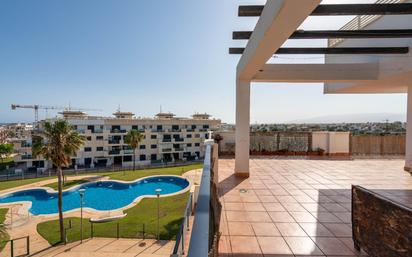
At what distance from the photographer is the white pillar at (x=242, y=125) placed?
17.9 feet

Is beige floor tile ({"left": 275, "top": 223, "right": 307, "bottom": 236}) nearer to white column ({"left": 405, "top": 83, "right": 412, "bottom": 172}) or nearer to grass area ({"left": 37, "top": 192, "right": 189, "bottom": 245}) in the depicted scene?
white column ({"left": 405, "top": 83, "right": 412, "bottom": 172})

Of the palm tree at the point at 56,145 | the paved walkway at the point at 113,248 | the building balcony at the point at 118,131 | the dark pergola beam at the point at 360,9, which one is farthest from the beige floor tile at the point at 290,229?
the building balcony at the point at 118,131

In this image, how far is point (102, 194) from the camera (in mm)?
16250

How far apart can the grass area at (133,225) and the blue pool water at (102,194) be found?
2.45m

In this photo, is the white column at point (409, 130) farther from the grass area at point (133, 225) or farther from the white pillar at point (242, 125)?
the grass area at point (133, 225)

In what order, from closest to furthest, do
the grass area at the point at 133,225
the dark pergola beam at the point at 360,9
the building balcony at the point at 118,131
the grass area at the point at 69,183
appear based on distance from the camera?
the dark pergola beam at the point at 360,9, the grass area at the point at 133,225, the grass area at the point at 69,183, the building balcony at the point at 118,131

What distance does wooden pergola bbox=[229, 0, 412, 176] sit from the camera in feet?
8.31

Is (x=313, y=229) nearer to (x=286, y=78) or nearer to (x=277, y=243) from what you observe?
(x=277, y=243)

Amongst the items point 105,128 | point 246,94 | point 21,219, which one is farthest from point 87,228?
point 105,128

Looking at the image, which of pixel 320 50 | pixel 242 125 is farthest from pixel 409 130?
pixel 242 125

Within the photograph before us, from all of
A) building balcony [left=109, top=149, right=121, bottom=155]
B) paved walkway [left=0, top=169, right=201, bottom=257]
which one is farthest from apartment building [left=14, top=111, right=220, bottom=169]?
paved walkway [left=0, top=169, right=201, bottom=257]

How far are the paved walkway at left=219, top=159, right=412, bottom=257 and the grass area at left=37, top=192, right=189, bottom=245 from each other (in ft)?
A: 19.2

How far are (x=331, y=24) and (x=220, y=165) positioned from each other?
14.6ft

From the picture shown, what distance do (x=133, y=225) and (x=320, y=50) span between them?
1087 centimetres
